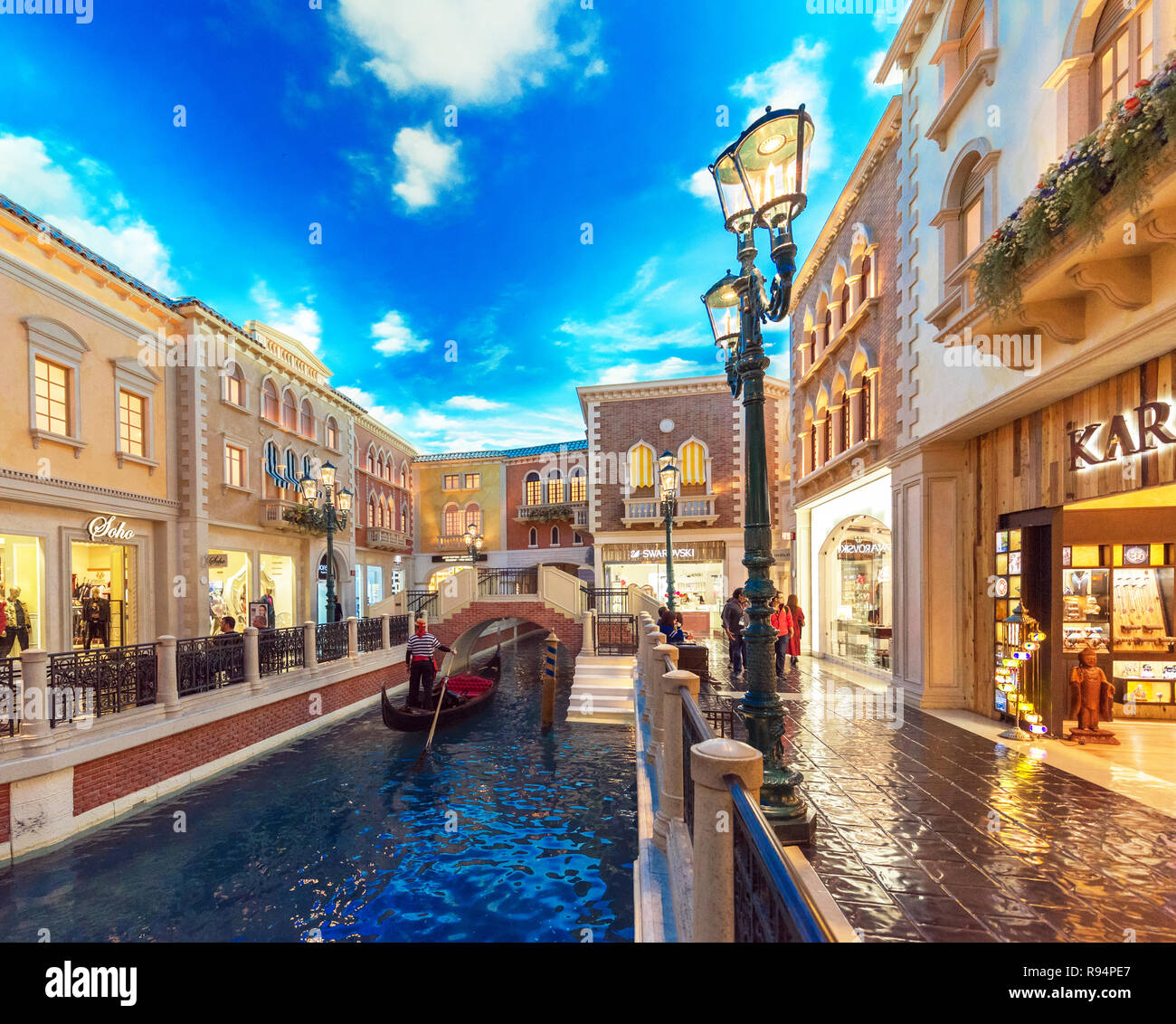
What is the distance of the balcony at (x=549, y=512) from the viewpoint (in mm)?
25734

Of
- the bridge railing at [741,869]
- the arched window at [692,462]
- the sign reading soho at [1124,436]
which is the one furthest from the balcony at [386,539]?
the sign reading soho at [1124,436]

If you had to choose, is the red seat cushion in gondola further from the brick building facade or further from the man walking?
the brick building facade

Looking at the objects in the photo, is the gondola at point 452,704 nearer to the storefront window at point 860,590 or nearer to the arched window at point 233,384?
the storefront window at point 860,590

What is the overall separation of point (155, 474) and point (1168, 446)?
16.9m

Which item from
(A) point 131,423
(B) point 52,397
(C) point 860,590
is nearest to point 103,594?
(A) point 131,423

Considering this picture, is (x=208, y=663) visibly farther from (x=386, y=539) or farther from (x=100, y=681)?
(x=386, y=539)

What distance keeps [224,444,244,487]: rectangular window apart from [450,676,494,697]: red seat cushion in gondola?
7897 mm

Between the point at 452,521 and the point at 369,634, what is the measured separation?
552 inches

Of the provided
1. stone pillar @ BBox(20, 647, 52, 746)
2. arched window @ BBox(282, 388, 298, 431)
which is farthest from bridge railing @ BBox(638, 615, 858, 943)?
arched window @ BBox(282, 388, 298, 431)

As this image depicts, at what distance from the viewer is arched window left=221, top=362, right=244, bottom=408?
14867 mm

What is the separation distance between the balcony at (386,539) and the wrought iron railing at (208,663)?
1342cm
